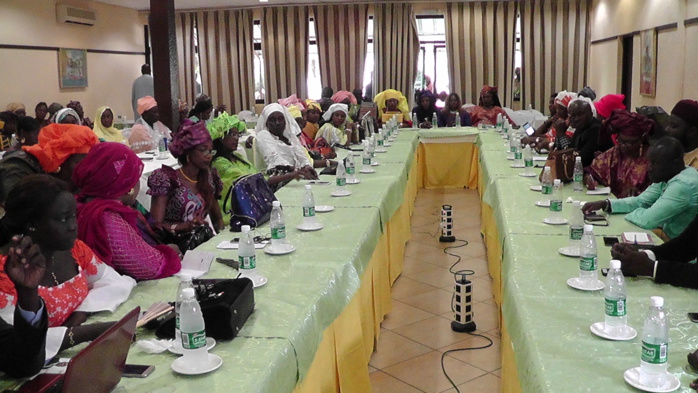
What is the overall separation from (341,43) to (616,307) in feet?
35.9

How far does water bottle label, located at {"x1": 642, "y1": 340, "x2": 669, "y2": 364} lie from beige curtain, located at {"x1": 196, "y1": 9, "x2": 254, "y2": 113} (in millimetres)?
11659

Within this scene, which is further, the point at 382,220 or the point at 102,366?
the point at 382,220

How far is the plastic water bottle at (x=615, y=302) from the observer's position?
5.97 ft

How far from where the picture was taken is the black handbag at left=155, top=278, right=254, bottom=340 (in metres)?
1.86

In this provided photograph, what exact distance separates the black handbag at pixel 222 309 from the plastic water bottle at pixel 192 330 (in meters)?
0.15

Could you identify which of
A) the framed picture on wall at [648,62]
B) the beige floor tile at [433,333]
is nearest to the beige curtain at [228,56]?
the framed picture on wall at [648,62]

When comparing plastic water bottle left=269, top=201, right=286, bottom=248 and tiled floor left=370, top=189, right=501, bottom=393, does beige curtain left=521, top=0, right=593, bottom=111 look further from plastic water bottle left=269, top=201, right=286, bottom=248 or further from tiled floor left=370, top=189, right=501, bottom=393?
plastic water bottle left=269, top=201, right=286, bottom=248

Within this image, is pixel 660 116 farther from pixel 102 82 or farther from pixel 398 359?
pixel 102 82

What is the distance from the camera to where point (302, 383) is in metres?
2.05

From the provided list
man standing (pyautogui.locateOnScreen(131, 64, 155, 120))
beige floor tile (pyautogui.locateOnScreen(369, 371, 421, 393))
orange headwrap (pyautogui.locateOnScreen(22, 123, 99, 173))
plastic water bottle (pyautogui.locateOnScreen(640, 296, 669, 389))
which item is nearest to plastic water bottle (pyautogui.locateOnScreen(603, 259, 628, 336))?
plastic water bottle (pyautogui.locateOnScreen(640, 296, 669, 389))

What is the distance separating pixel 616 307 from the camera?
184cm

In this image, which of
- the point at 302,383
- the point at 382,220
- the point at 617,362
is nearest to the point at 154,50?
the point at 382,220

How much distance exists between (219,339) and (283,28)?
11.1m

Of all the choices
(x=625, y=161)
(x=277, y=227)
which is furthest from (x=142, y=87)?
(x=277, y=227)
